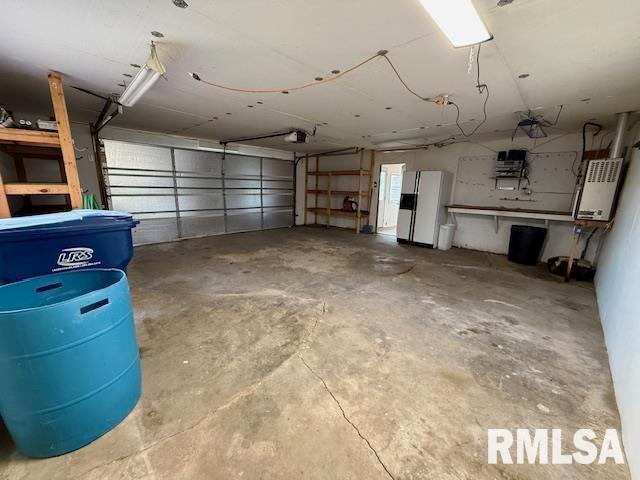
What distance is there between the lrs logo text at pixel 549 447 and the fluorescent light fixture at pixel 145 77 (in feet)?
11.0

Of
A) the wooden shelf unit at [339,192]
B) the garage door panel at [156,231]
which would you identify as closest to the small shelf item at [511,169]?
the wooden shelf unit at [339,192]

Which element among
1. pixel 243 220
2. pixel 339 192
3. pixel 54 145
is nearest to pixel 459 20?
pixel 54 145

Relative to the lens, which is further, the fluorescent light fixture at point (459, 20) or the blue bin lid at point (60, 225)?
the blue bin lid at point (60, 225)

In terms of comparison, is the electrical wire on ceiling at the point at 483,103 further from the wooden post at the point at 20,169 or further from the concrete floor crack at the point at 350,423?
the wooden post at the point at 20,169

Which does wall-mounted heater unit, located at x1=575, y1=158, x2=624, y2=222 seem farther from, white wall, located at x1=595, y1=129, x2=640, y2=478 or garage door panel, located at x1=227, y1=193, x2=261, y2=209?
garage door panel, located at x1=227, y1=193, x2=261, y2=209

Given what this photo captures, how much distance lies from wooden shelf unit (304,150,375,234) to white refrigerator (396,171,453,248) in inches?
56.7

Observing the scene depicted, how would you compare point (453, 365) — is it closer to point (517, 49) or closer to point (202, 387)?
point (202, 387)

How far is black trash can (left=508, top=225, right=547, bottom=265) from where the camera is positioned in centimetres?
447

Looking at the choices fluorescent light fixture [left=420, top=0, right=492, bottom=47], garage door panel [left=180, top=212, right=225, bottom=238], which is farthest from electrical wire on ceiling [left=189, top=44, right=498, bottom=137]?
garage door panel [left=180, top=212, right=225, bottom=238]

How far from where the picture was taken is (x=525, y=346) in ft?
7.21

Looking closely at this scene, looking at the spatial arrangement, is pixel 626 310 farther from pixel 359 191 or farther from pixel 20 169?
pixel 20 169

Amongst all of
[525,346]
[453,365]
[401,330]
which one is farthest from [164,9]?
[525,346]

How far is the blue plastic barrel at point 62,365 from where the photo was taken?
1.07 meters

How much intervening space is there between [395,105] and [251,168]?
4.94 meters
